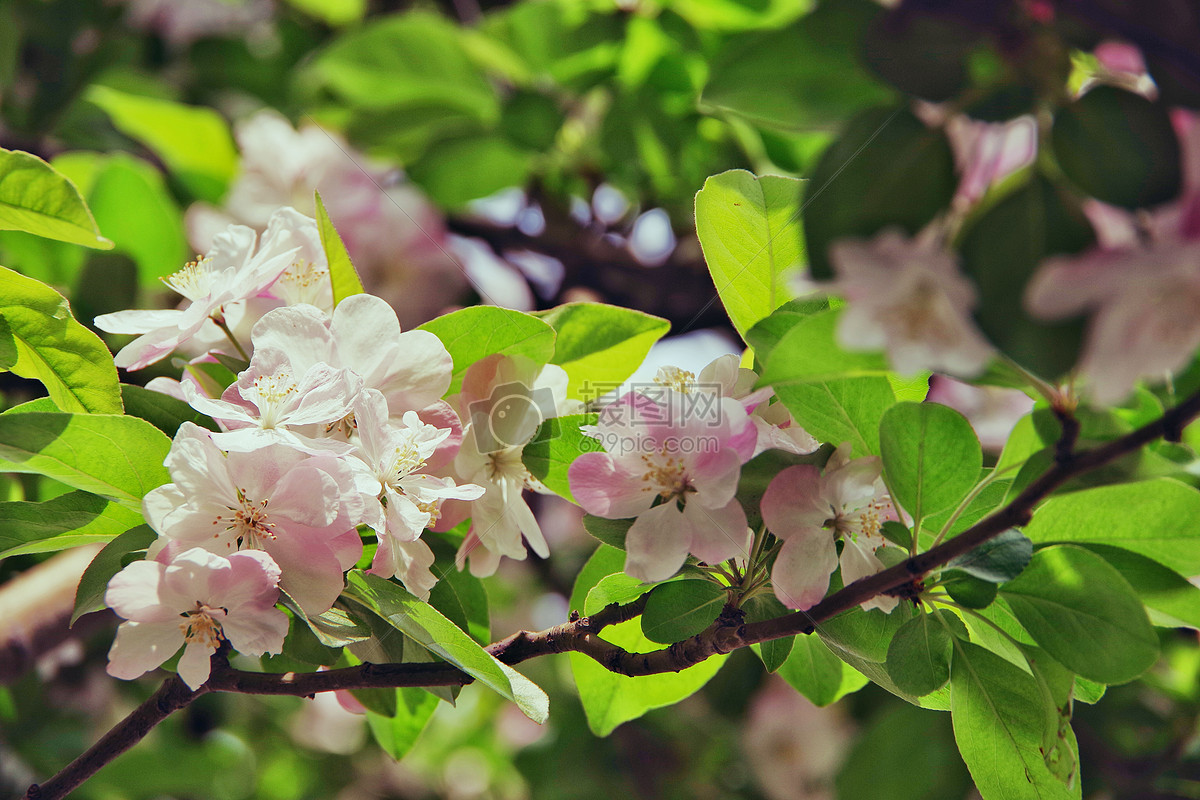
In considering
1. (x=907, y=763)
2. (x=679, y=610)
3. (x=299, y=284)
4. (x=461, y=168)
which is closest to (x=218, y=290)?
(x=299, y=284)

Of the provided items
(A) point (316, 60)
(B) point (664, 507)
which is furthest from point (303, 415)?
(A) point (316, 60)

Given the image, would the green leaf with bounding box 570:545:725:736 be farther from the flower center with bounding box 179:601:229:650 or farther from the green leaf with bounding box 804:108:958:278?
the green leaf with bounding box 804:108:958:278

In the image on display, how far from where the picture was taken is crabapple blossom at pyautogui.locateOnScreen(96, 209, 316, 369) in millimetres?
583

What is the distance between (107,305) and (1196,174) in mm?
1065

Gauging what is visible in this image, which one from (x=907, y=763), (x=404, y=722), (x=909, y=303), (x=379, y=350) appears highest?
(x=909, y=303)

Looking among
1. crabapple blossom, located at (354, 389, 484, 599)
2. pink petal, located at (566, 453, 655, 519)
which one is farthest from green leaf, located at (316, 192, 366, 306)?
pink petal, located at (566, 453, 655, 519)

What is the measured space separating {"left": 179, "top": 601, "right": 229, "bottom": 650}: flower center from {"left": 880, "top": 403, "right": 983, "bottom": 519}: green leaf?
1.32ft

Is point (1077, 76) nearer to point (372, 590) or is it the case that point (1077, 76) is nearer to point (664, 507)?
point (664, 507)

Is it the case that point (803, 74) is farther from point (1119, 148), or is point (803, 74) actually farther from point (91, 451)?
point (91, 451)

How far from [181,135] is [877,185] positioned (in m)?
1.38

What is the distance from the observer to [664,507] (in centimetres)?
53

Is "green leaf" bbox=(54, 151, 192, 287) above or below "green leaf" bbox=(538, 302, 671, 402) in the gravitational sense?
below

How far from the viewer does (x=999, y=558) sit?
18.6 inches

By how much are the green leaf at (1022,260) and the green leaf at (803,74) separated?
0.30 ft
